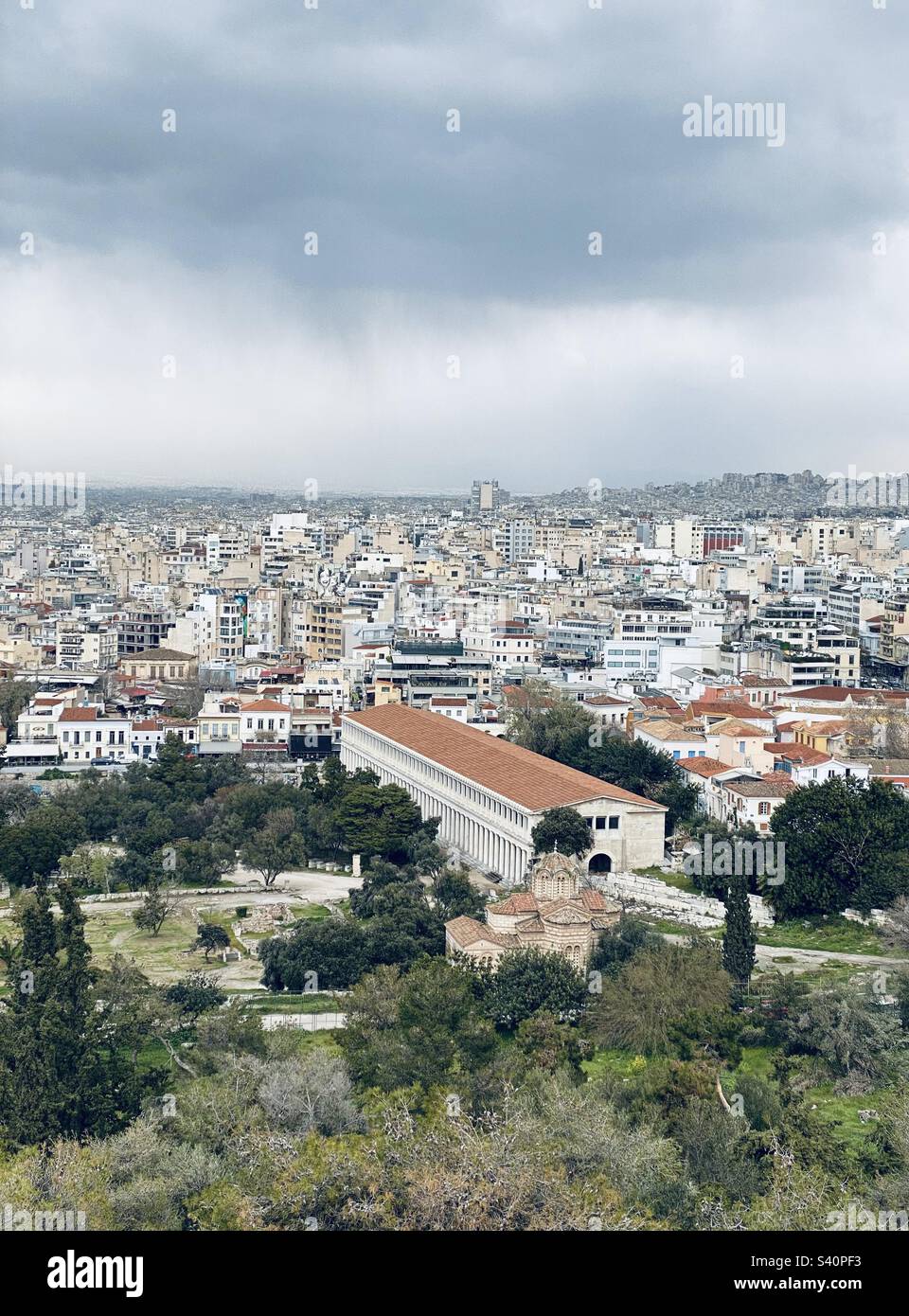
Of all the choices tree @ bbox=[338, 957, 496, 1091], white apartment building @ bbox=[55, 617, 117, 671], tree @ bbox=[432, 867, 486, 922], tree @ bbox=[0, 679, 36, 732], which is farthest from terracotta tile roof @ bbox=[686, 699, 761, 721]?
white apartment building @ bbox=[55, 617, 117, 671]

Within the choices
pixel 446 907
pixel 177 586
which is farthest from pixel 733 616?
pixel 446 907

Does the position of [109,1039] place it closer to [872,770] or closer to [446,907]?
[446,907]

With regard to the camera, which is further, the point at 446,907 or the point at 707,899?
the point at 707,899

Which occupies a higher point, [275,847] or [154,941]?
[275,847]

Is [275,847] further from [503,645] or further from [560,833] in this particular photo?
[503,645]

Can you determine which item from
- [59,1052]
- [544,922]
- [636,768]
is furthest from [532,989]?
[636,768]

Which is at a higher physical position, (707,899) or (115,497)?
(115,497)

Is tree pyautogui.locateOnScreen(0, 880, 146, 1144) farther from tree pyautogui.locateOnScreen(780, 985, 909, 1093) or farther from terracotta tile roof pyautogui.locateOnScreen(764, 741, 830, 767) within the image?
terracotta tile roof pyautogui.locateOnScreen(764, 741, 830, 767)
